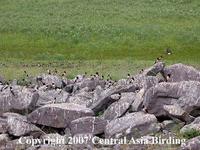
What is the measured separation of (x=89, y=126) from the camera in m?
24.0

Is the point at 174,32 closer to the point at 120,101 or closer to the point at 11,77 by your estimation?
the point at 11,77

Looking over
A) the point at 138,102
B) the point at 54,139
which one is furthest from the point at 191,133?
the point at 54,139

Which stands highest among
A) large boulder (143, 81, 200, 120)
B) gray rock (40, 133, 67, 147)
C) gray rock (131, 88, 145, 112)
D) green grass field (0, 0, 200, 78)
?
large boulder (143, 81, 200, 120)

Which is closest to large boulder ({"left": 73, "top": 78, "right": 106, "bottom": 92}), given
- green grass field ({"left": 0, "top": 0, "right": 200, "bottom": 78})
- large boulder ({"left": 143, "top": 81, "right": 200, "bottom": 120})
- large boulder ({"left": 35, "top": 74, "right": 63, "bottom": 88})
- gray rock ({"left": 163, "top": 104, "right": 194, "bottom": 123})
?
large boulder ({"left": 35, "top": 74, "right": 63, "bottom": 88})

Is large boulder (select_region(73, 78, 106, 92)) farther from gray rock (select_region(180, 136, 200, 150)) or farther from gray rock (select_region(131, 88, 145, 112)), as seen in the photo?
gray rock (select_region(180, 136, 200, 150))

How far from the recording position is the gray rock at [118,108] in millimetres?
25125

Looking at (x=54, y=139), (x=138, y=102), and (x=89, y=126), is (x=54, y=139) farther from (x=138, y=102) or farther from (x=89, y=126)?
(x=138, y=102)

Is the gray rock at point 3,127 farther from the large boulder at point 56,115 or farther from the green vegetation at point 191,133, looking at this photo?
the green vegetation at point 191,133

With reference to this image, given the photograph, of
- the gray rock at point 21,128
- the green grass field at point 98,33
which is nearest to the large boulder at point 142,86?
the gray rock at point 21,128

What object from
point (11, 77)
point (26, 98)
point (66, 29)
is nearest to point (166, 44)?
point (66, 29)

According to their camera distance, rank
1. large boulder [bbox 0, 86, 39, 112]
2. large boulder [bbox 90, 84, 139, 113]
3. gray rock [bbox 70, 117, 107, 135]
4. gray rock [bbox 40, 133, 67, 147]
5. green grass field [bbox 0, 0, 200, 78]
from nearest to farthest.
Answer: gray rock [bbox 40, 133, 67, 147], gray rock [bbox 70, 117, 107, 135], large boulder [bbox 90, 84, 139, 113], large boulder [bbox 0, 86, 39, 112], green grass field [bbox 0, 0, 200, 78]

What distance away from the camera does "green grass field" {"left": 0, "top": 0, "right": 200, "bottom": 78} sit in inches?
2223

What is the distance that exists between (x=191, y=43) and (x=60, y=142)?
1760 inches

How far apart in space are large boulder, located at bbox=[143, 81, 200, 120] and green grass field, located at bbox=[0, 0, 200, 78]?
62.4ft
